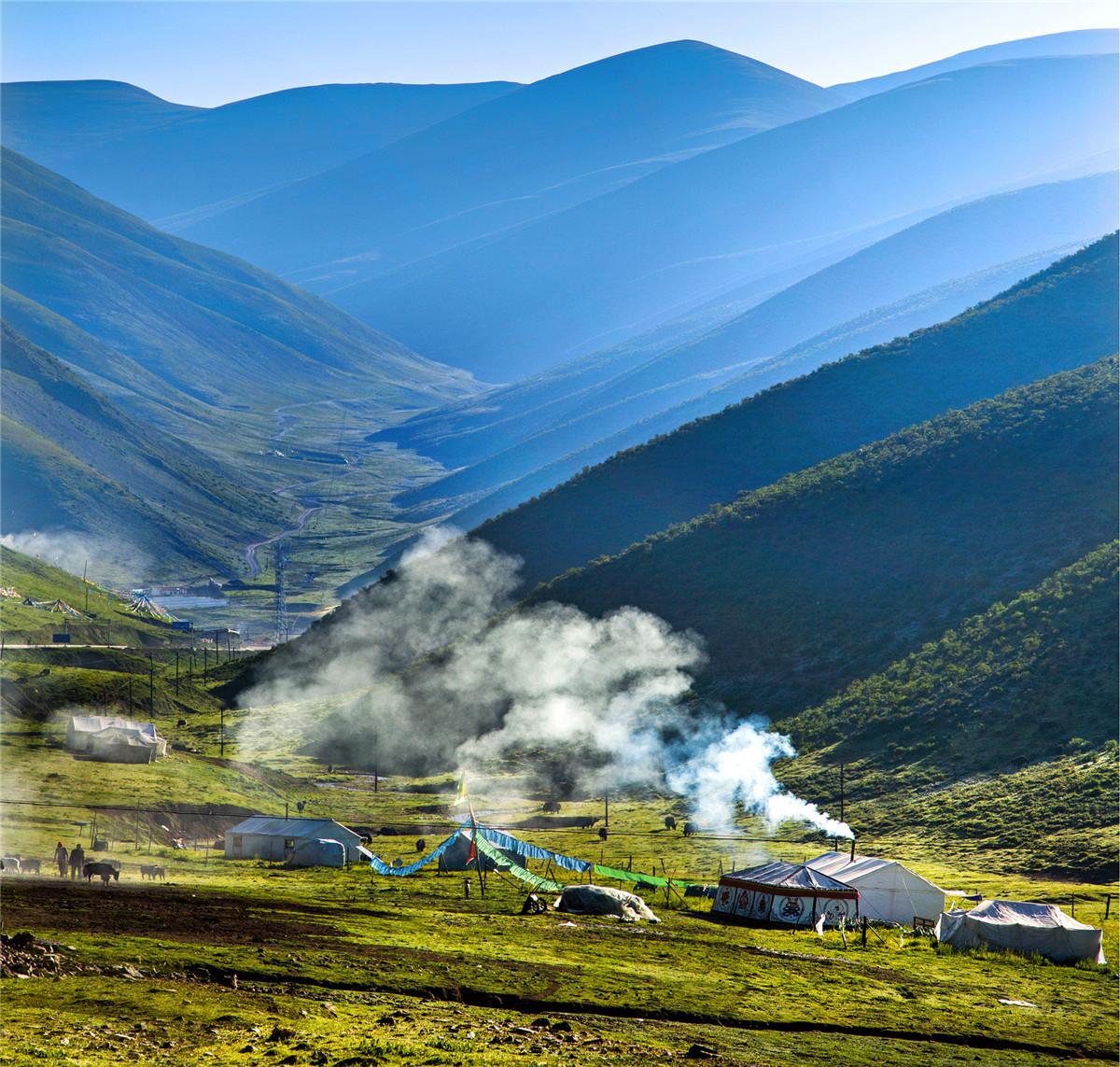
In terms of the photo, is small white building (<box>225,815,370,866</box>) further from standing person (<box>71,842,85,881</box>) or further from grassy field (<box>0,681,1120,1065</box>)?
standing person (<box>71,842,85,881</box>)

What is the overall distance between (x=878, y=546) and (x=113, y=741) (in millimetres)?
67295

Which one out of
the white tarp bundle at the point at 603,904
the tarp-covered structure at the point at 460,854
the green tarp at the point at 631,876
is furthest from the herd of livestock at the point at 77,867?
the green tarp at the point at 631,876

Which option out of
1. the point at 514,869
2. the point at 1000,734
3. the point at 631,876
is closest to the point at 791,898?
the point at 631,876

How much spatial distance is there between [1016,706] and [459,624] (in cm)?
6585

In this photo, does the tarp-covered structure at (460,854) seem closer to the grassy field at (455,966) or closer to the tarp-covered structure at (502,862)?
the tarp-covered structure at (502,862)

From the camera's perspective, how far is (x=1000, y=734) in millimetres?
90250

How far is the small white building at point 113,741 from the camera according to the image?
8656 cm

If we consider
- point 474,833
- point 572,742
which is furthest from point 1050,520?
point 474,833

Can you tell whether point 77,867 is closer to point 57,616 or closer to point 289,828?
point 289,828

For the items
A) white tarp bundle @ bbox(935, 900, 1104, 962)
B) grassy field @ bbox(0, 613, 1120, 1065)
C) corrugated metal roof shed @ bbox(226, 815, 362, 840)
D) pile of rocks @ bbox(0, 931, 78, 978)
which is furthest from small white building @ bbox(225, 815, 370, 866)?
pile of rocks @ bbox(0, 931, 78, 978)

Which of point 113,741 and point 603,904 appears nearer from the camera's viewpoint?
point 603,904

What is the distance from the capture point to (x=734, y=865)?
7100 centimetres

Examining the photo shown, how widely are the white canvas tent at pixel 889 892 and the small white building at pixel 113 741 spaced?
152ft

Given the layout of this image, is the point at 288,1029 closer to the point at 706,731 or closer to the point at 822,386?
the point at 706,731
